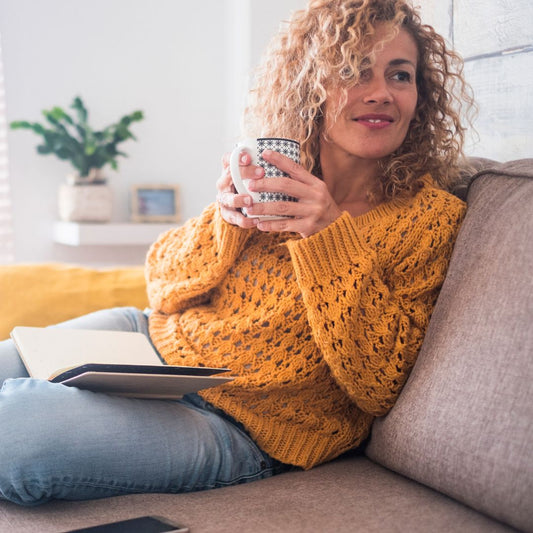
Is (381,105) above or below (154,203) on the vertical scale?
above

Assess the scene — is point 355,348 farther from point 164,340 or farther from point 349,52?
point 349,52

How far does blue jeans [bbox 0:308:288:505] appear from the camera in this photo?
36.4 inches

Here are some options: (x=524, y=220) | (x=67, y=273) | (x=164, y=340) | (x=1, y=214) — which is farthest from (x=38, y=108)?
(x=524, y=220)

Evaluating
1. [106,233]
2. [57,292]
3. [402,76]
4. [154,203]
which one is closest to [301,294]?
[402,76]

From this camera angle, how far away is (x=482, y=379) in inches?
35.6

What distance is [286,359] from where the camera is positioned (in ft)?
3.72

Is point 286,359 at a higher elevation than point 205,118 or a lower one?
lower

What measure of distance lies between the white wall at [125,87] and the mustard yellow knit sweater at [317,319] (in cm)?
193

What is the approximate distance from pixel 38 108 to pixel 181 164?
2.31ft

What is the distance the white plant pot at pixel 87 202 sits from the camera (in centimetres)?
298

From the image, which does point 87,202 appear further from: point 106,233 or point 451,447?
point 451,447

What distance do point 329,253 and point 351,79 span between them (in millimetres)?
335

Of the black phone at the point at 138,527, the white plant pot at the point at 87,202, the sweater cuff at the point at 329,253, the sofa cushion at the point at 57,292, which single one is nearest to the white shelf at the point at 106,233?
the white plant pot at the point at 87,202

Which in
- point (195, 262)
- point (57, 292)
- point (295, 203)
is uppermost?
point (295, 203)
